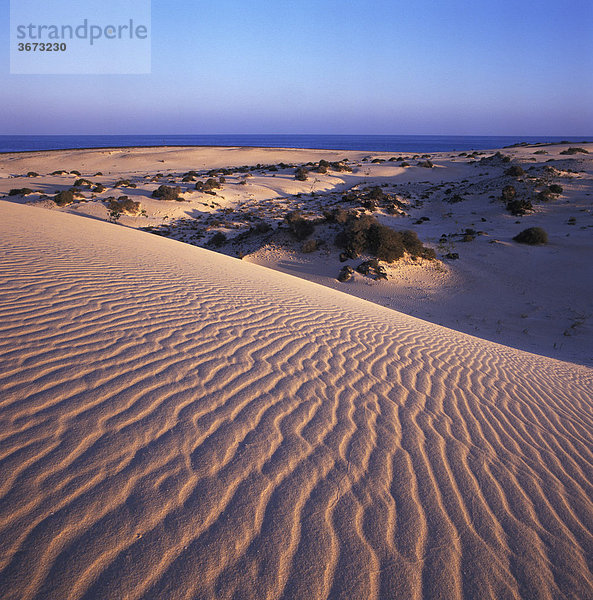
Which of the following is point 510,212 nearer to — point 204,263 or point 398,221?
point 398,221

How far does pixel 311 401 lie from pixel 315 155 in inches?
2147

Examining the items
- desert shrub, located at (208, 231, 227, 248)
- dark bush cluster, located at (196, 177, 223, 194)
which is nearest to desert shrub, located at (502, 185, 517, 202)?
desert shrub, located at (208, 231, 227, 248)

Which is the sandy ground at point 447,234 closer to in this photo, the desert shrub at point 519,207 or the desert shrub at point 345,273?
the desert shrub at point 345,273

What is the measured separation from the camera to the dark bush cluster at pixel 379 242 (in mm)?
12911

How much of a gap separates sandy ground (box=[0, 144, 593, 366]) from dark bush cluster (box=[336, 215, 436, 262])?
1.61 feet

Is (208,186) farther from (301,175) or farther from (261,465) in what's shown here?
(261,465)

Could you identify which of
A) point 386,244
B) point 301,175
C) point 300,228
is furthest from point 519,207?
point 301,175

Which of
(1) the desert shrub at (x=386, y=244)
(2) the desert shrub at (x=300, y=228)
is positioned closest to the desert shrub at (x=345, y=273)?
(1) the desert shrub at (x=386, y=244)

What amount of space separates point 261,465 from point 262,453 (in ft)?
0.37

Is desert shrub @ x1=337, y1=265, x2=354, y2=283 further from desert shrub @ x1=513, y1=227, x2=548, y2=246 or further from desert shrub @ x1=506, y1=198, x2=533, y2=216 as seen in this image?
desert shrub @ x1=506, y1=198, x2=533, y2=216

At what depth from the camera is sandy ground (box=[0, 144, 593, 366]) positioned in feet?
32.3

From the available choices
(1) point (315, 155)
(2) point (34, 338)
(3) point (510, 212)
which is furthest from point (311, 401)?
(1) point (315, 155)

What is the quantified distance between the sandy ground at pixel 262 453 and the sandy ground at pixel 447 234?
14.5 ft

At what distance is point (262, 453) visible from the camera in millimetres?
2447
